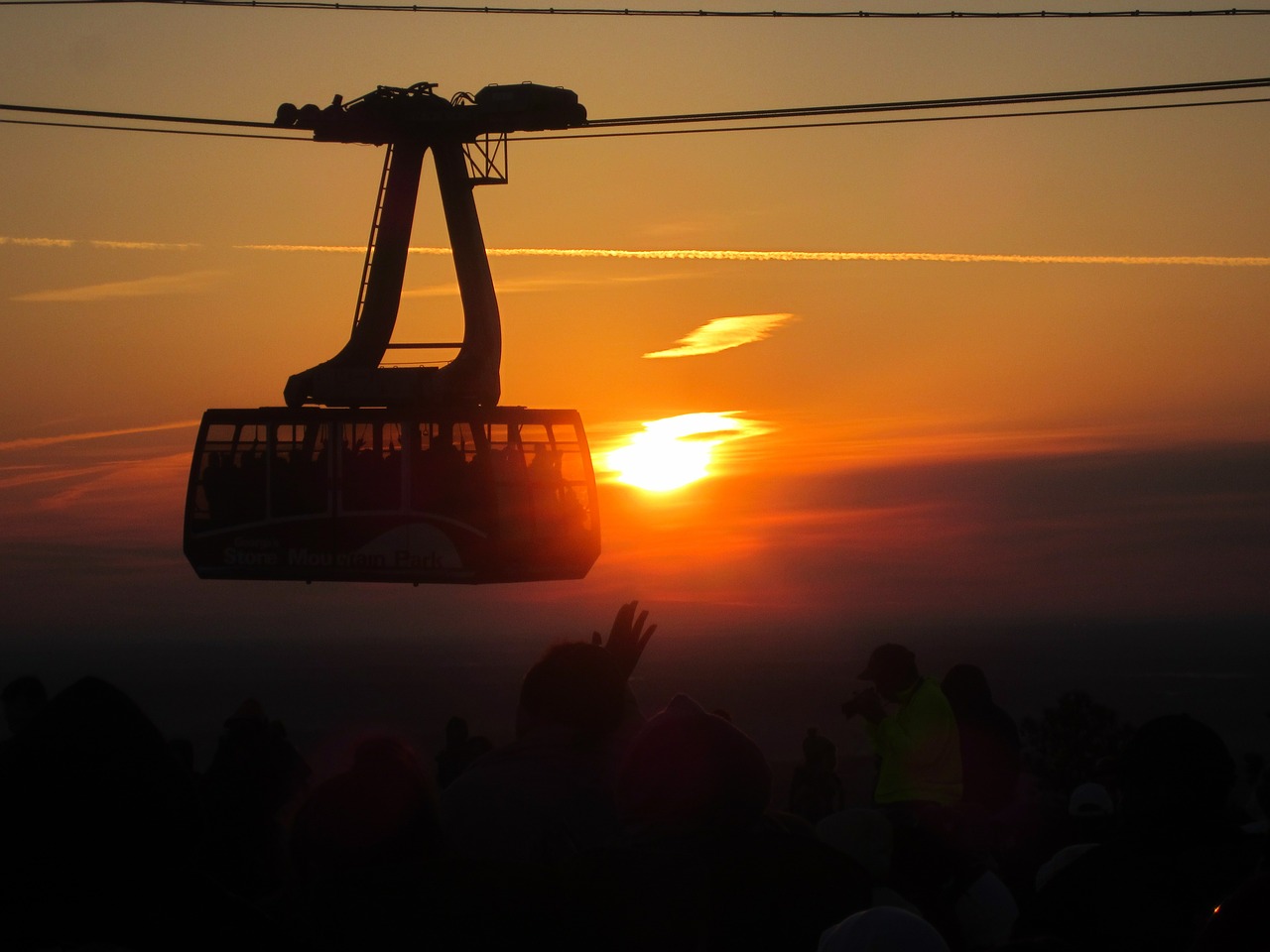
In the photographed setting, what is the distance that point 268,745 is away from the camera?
753 cm

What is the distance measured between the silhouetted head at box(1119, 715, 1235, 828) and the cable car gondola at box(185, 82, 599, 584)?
46.2ft

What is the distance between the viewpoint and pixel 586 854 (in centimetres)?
381

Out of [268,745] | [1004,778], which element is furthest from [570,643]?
[1004,778]

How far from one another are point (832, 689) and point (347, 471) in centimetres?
11768

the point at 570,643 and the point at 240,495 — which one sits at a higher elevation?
the point at 240,495

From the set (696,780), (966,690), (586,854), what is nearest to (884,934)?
(586,854)

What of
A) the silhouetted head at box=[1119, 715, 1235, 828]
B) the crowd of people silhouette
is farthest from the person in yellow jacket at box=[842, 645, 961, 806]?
the silhouetted head at box=[1119, 715, 1235, 828]

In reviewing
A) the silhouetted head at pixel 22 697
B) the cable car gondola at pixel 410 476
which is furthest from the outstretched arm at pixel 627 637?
the cable car gondola at pixel 410 476

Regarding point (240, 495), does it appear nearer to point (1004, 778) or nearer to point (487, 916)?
point (1004, 778)

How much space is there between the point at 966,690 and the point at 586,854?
4875mm

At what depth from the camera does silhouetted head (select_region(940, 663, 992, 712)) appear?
8.17 m

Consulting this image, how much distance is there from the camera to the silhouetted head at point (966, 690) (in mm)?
8172

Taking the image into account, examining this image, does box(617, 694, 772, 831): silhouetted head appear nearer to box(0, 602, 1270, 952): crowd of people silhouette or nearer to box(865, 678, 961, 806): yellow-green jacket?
box(0, 602, 1270, 952): crowd of people silhouette

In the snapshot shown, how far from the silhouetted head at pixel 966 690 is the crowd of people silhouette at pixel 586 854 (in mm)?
2235
